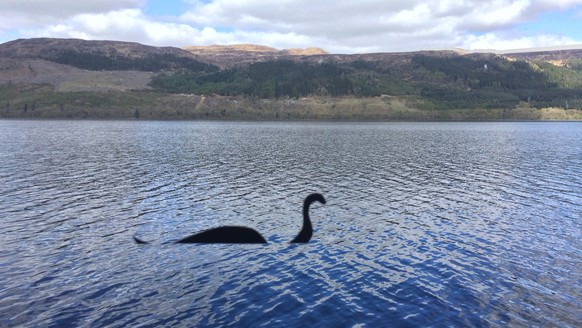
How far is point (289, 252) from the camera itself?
76.4 feet

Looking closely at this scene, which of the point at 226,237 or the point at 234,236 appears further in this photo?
the point at 234,236

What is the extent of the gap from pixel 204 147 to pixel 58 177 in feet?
135

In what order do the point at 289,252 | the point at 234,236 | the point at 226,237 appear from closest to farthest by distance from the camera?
the point at 289,252, the point at 226,237, the point at 234,236

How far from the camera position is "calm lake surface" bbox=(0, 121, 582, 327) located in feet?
53.1

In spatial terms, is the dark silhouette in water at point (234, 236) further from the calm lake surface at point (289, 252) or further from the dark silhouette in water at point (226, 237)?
the calm lake surface at point (289, 252)

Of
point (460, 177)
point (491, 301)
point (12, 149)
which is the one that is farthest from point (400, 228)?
point (12, 149)

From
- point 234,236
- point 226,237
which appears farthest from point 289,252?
point 226,237

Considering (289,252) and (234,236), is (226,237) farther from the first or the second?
(289,252)

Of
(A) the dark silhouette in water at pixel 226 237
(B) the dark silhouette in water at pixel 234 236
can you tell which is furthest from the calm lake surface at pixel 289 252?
(A) the dark silhouette in water at pixel 226 237

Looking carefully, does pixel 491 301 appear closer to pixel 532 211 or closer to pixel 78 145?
pixel 532 211

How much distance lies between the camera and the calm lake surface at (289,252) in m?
16.2

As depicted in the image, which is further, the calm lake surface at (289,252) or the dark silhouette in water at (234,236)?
the dark silhouette in water at (234,236)

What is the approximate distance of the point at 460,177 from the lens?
5153 centimetres

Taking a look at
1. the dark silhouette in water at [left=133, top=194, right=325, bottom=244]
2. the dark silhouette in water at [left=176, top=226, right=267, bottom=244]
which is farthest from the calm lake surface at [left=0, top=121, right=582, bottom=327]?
the dark silhouette in water at [left=176, top=226, right=267, bottom=244]
